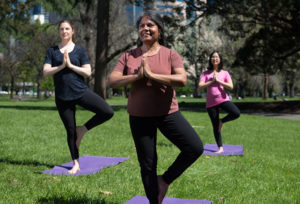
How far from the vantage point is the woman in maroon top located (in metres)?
3.16

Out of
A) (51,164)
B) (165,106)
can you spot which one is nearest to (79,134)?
(51,164)

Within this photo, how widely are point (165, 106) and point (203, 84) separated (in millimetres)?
4022

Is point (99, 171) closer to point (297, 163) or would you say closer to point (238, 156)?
point (238, 156)

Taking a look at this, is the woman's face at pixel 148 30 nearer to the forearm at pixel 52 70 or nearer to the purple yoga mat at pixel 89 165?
the forearm at pixel 52 70

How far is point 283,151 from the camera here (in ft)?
27.7

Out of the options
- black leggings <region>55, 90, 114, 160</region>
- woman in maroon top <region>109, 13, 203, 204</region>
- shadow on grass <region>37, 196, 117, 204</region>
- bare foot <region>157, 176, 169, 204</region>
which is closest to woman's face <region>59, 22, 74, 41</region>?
black leggings <region>55, 90, 114, 160</region>

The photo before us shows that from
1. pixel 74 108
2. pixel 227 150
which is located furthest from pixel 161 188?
pixel 227 150

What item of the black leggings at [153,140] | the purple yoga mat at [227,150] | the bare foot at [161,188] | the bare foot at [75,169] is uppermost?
the black leggings at [153,140]

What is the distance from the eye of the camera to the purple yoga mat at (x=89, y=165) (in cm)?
534

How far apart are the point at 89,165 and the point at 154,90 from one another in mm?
3108

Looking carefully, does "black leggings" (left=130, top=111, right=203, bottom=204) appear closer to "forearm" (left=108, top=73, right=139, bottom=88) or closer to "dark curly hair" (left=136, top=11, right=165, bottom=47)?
"forearm" (left=108, top=73, right=139, bottom=88)

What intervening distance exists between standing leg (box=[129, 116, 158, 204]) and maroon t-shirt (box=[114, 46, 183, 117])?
0.35 ft

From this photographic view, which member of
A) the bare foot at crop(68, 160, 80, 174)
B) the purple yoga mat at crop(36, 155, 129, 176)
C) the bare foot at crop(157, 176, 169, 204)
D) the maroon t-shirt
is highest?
the maroon t-shirt

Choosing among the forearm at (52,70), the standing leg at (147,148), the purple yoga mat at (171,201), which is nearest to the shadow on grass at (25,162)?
the forearm at (52,70)
